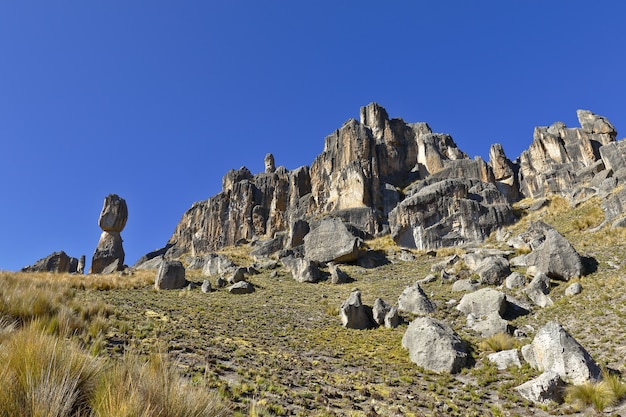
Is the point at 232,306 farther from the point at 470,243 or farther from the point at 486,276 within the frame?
the point at 470,243

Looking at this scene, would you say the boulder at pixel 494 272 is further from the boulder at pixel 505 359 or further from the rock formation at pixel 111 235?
the rock formation at pixel 111 235

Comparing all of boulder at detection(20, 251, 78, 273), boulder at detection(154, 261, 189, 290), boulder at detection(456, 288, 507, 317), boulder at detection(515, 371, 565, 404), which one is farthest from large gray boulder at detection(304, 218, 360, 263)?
boulder at detection(20, 251, 78, 273)

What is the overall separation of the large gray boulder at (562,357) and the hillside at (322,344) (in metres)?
0.68

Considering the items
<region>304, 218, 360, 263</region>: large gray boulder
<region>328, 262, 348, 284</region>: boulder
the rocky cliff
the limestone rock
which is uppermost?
the rocky cliff

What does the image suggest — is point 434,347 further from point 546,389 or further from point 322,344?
point 322,344

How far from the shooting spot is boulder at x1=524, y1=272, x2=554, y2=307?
18.5 meters

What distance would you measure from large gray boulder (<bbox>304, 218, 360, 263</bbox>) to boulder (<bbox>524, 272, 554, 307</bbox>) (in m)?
21.8

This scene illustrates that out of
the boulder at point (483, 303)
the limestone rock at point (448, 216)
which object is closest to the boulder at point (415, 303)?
the boulder at point (483, 303)

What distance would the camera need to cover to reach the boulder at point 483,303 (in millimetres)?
17812

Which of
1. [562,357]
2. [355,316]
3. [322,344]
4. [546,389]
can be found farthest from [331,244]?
[546,389]

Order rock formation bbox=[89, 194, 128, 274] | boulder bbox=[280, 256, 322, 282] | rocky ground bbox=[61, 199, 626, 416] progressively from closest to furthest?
rocky ground bbox=[61, 199, 626, 416], boulder bbox=[280, 256, 322, 282], rock formation bbox=[89, 194, 128, 274]

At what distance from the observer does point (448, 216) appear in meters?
46.8

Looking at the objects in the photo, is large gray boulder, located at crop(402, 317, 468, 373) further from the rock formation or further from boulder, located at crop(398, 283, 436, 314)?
the rock formation

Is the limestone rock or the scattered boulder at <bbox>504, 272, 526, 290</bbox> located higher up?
the limestone rock
